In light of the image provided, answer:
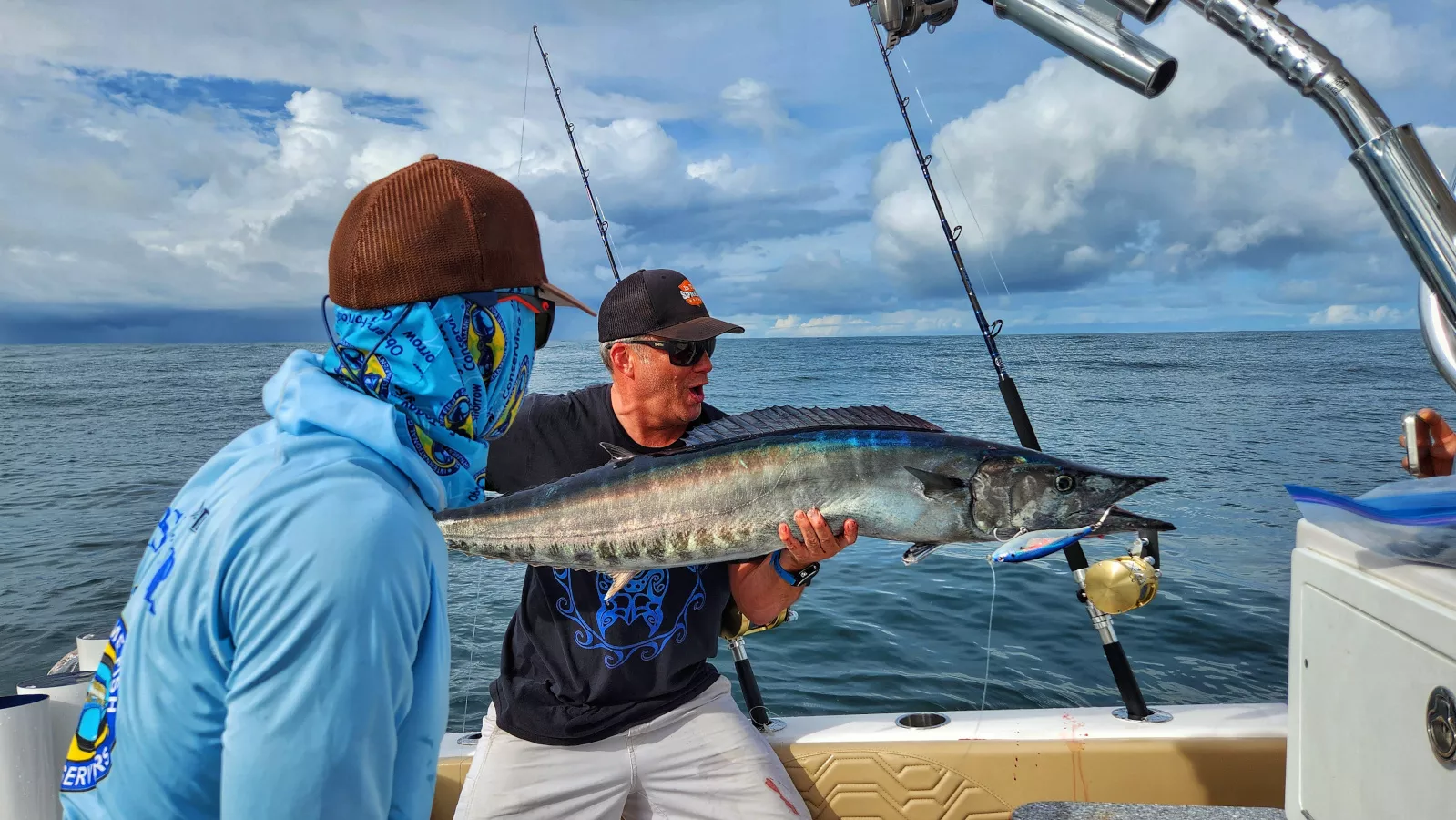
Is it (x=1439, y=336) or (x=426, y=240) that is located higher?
(x=426, y=240)

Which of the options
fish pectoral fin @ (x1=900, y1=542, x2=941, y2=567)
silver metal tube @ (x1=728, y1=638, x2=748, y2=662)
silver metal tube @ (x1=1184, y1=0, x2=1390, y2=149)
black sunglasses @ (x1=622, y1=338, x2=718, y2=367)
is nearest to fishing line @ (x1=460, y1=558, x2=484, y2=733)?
silver metal tube @ (x1=728, y1=638, x2=748, y2=662)

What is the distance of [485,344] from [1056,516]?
160 cm

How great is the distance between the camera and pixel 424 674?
125 cm

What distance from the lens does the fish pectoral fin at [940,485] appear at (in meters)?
2.44

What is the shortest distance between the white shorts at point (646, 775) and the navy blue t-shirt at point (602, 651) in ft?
0.17

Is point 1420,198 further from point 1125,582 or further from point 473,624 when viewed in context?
point 473,624

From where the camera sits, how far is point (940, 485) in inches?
96.2

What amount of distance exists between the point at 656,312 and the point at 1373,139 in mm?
2432

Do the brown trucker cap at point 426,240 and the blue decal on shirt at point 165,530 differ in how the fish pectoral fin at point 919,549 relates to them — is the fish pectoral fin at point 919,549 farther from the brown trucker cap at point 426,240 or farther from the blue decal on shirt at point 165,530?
the blue decal on shirt at point 165,530

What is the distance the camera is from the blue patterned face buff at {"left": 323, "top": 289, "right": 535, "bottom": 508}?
1.41 m

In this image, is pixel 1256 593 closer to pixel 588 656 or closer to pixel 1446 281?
pixel 588 656

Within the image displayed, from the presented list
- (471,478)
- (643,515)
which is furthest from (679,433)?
(471,478)

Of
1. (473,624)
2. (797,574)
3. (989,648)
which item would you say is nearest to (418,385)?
(797,574)

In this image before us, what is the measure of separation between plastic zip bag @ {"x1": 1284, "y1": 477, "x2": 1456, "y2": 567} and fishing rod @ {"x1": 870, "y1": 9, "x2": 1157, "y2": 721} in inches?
21.5
